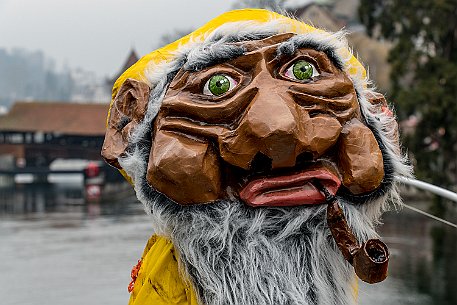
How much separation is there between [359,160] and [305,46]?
33 cm

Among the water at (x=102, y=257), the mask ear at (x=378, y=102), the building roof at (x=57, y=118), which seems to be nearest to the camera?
the mask ear at (x=378, y=102)

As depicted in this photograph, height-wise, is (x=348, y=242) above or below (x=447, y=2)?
above

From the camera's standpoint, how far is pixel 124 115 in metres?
1.97

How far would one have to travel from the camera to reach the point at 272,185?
1.78 metres

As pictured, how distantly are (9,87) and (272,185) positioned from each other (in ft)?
373

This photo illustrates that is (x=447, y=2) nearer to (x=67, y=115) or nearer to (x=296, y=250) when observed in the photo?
(x=296, y=250)

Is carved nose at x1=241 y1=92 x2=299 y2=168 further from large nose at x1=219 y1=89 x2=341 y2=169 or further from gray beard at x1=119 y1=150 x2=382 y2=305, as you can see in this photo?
gray beard at x1=119 y1=150 x2=382 y2=305

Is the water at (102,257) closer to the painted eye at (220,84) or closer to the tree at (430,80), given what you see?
the tree at (430,80)

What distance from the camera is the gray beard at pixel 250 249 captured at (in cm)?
183

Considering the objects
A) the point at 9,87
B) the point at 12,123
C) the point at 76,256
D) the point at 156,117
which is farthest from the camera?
the point at 9,87

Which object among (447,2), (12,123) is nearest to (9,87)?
(12,123)

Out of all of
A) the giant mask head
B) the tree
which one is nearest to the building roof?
the tree

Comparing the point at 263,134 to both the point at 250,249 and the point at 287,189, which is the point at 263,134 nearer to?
the point at 287,189

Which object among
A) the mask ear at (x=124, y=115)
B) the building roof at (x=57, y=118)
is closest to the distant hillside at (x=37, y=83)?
the building roof at (x=57, y=118)
